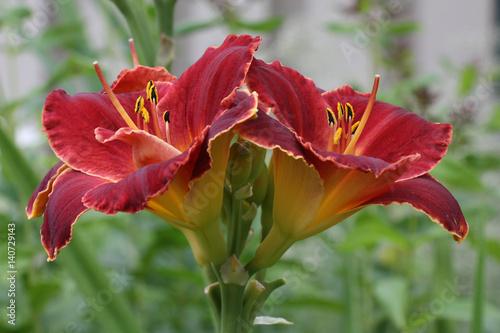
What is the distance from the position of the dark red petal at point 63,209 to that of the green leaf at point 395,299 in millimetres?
511

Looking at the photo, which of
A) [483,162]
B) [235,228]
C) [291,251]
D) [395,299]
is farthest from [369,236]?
[291,251]

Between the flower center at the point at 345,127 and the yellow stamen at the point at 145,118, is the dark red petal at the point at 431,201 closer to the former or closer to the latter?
the flower center at the point at 345,127

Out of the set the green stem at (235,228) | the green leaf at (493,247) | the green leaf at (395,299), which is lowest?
the green leaf at (395,299)

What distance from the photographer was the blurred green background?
22.3 inches

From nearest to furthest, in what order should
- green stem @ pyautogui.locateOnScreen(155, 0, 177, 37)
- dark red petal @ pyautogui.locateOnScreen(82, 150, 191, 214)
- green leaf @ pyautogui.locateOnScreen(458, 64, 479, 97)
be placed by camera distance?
1. dark red petal @ pyautogui.locateOnScreen(82, 150, 191, 214)
2. green stem @ pyautogui.locateOnScreen(155, 0, 177, 37)
3. green leaf @ pyautogui.locateOnScreen(458, 64, 479, 97)

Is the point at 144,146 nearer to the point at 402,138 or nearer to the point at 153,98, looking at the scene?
the point at 153,98

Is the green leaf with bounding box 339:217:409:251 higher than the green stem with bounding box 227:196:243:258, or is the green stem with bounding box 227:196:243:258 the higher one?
the green stem with bounding box 227:196:243:258

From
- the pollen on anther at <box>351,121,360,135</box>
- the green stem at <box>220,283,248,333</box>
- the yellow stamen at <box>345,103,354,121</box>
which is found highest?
the yellow stamen at <box>345,103,354,121</box>

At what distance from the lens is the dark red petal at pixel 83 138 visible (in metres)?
0.36

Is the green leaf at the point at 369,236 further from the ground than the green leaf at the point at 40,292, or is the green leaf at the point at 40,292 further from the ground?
the green leaf at the point at 369,236

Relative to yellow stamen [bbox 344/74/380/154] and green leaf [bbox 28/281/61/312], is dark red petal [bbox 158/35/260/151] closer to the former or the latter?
yellow stamen [bbox 344/74/380/154]

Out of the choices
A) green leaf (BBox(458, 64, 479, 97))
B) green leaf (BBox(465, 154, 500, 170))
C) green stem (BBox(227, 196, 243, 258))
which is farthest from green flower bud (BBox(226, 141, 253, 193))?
green leaf (BBox(458, 64, 479, 97))

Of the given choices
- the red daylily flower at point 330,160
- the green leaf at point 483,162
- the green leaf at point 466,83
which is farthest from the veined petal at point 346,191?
the green leaf at point 466,83

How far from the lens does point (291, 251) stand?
4.25ft
